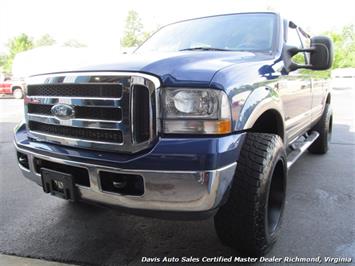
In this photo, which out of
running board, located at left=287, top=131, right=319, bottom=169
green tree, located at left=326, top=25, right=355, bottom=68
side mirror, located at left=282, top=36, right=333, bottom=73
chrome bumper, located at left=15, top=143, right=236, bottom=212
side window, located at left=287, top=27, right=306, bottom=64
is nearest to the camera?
chrome bumper, located at left=15, top=143, right=236, bottom=212

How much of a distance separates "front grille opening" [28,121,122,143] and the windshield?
52.9 inches

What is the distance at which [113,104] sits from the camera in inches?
79.3

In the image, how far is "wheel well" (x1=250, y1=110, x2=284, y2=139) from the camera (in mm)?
2781

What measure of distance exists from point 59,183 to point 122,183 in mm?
485

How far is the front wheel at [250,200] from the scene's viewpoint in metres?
2.17

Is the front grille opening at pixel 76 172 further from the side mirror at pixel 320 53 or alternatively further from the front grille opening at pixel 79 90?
the side mirror at pixel 320 53

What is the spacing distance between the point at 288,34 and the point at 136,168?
234 centimetres

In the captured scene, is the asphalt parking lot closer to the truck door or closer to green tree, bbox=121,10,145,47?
the truck door

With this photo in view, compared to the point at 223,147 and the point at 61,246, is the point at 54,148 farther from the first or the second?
the point at 223,147

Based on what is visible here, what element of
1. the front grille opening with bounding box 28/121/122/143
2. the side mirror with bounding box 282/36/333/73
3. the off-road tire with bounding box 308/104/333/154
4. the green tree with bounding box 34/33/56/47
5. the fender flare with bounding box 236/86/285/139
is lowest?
the off-road tire with bounding box 308/104/333/154

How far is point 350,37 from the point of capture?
40.4 m

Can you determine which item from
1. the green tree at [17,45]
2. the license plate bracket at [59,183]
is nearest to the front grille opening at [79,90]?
the license plate bracket at [59,183]

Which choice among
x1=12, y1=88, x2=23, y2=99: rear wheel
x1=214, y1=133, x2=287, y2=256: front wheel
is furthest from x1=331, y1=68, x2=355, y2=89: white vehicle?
x1=214, y1=133, x2=287, y2=256: front wheel

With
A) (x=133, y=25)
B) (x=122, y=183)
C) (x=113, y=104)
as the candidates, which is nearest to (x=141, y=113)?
(x=113, y=104)
